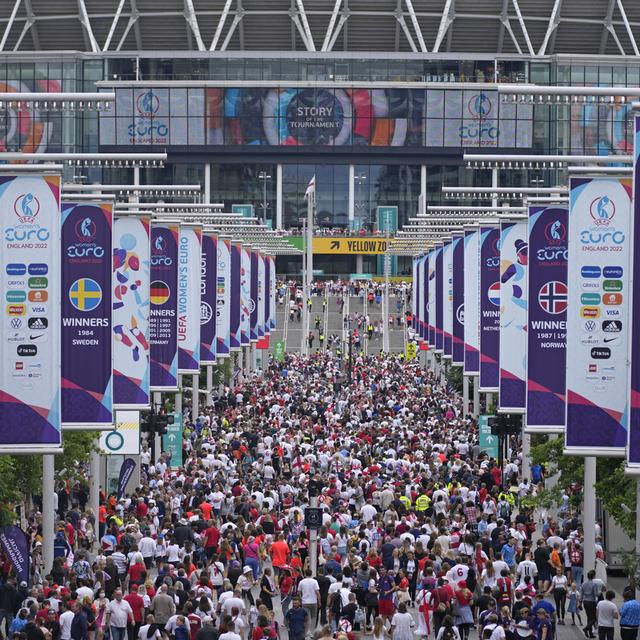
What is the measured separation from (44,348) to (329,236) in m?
113

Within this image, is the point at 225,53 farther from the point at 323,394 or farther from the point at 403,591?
the point at 403,591

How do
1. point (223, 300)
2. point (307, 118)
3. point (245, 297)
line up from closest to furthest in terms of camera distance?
point (223, 300) → point (245, 297) → point (307, 118)

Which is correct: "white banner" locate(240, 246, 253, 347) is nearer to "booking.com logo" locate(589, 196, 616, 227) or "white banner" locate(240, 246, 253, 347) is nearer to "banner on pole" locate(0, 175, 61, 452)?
"banner on pole" locate(0, 175, 61, 452)

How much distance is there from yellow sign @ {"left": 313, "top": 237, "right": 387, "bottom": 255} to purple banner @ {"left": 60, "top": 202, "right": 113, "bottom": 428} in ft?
360

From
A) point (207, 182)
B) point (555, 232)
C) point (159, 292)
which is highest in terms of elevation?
point (207, 182)

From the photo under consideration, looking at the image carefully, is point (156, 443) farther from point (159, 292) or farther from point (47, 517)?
point (47, 517)

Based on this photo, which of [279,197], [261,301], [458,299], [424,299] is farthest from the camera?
[279,197]

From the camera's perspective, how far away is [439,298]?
166 ft

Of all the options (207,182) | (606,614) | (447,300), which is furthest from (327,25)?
(606,614)

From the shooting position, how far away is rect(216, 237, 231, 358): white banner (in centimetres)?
4534

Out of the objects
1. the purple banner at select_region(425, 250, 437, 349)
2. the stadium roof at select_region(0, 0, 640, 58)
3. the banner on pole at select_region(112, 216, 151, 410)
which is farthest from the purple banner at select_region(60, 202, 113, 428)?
the stadium roof at select_region(0, 0, 640, 58)

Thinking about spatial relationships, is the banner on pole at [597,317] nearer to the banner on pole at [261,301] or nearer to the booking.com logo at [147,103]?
the banner on pole at [261,301]

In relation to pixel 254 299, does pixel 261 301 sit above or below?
below

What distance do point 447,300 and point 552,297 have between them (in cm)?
2308
